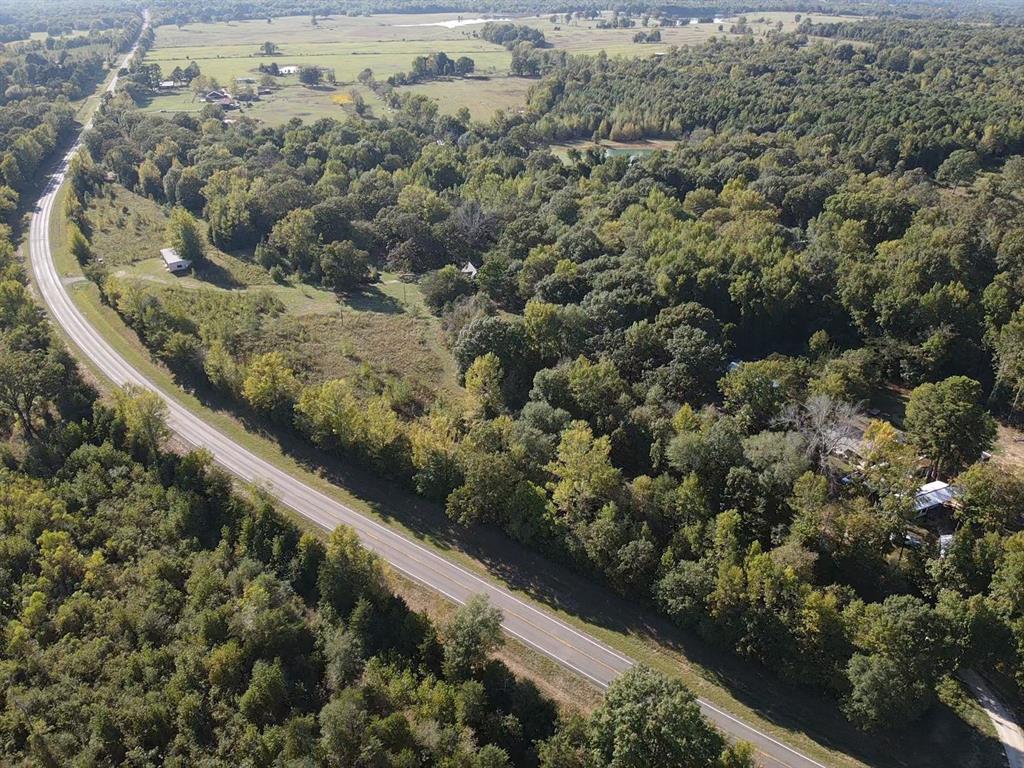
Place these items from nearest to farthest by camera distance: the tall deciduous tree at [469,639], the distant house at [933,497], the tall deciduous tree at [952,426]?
the tall deciduous tree at [469,639] < the distant house at [933,497] < the tall deciduous tree at [952,426]

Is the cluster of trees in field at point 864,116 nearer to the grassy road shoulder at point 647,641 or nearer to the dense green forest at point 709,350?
the dense green forest at point 709,350

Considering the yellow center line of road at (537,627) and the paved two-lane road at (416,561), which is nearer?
the paved two-lane road at (416,561)

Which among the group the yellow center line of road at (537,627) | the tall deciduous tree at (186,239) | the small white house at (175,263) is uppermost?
the tall deciduous tree at (186,239)

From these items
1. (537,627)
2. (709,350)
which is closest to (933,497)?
(709,350)

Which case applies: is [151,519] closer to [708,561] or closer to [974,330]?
[708,561]

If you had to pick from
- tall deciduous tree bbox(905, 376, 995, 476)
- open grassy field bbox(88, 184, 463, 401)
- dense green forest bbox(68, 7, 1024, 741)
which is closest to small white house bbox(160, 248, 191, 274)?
open grassy field bbox(88, 184, 463, 401)

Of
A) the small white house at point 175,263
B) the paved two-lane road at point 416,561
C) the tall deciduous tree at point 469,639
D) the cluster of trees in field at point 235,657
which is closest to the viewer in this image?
the cluster of trees in field at point 235,657

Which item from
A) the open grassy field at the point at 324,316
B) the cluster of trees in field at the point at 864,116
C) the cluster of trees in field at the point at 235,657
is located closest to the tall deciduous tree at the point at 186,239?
the open grassy field at the point at 324,316

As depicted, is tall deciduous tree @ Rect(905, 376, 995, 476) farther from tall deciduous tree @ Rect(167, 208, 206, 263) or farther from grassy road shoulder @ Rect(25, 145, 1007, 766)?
tall deciduous tree @ Rect(167, 208, 206, 263)
